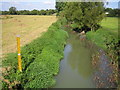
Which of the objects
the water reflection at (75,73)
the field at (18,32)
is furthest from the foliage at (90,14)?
the water reflection at (75,73)

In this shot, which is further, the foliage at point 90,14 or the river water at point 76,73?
the foliage at point 90,14

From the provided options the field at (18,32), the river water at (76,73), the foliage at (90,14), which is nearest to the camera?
the river water at (76,73)

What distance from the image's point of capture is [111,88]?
24.0ft

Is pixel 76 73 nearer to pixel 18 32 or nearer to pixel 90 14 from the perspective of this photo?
pixel 90 14

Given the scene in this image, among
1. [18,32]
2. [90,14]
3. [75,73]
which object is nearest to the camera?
[75,73]

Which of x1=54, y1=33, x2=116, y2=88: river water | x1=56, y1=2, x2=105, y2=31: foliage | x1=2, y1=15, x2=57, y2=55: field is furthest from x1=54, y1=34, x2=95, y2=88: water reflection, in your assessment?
x1=56, y1=2, x2=105, y2=31: foliage

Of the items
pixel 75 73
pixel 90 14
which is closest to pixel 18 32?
pixel 90 14

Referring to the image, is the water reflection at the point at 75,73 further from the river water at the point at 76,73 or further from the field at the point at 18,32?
the field at the point at 18,32

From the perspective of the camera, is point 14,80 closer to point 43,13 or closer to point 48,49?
point 48,49

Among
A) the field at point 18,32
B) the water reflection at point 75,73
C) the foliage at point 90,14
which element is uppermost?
the foliage at point 90,14

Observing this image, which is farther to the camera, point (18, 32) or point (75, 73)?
point (18, 32)

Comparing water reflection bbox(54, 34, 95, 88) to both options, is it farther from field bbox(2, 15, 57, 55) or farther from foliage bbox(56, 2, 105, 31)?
foliage bbox(56, 2, 105, 31)

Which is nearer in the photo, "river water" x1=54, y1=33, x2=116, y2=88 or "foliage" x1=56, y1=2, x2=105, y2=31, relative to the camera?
"river water" x1=54, y1=33, x2=116, y2=88

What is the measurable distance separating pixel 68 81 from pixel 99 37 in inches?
395
